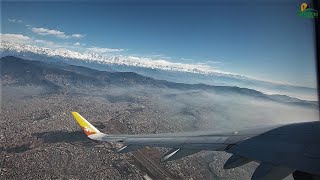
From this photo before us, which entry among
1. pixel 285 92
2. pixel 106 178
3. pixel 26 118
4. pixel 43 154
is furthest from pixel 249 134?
pixel 285 92

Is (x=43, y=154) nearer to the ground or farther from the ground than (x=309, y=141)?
nearer to the ground

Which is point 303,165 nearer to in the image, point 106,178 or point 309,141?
point 309,141

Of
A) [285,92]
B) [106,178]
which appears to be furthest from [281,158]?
[285,92]

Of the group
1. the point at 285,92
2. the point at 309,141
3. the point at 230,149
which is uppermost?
the point at 309,141

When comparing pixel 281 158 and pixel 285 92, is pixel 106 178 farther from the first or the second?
pixel 285 92

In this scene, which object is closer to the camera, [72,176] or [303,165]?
[303,165]

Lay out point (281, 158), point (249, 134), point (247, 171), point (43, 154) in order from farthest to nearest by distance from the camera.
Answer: point (43, 154), point (247, 171), point (249, 134), point (281, 158)

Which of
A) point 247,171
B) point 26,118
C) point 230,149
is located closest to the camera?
point 230,149
